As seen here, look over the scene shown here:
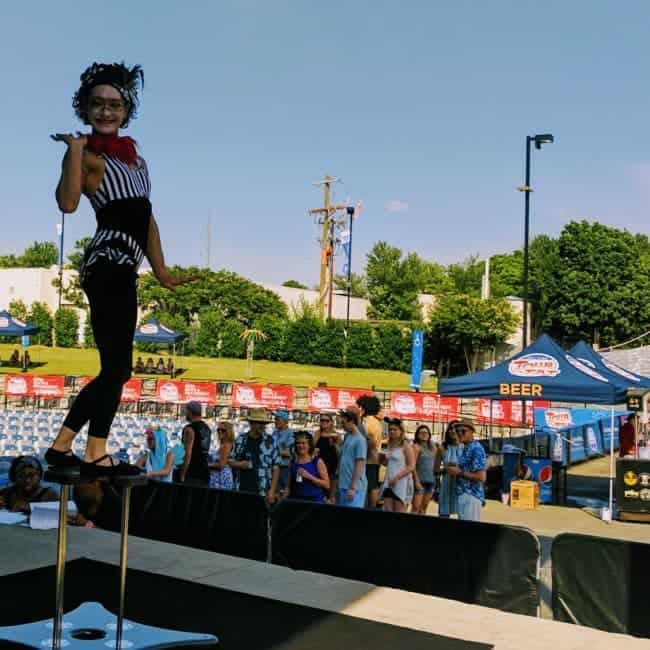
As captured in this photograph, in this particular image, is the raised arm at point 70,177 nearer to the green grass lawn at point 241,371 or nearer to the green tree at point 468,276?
the green grass lawn at point 241,371

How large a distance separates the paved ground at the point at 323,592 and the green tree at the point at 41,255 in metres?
116

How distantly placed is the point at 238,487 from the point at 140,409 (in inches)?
796

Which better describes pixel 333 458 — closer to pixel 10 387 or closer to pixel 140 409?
pixel 140 409

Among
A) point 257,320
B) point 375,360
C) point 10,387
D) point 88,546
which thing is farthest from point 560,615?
point 257,320

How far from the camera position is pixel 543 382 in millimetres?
14094

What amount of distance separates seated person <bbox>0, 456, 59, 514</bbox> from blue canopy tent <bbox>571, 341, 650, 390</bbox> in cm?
989

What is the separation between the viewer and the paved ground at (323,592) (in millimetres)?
4441

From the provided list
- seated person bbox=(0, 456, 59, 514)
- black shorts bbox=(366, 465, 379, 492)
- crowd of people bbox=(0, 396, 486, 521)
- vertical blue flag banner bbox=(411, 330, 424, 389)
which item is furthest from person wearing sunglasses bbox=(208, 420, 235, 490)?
vertical blue flag banner bbox=(411, 330, 424, 389)

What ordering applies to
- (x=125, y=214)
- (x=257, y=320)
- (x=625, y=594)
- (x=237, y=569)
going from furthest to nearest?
1. (x=257, y=320)
2. (x=625, y=594)
3. (x=237, y=569)
4. (x=125, y=214)

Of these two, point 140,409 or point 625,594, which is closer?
point 625,594

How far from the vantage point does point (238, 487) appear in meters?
9.98

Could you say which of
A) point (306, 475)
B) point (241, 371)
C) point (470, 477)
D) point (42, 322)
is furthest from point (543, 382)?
point (42, 322)

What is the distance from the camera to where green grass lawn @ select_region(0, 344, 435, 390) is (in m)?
50.5

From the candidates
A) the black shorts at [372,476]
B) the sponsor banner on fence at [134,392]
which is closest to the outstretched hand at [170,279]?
the black shorts at [372,476]
